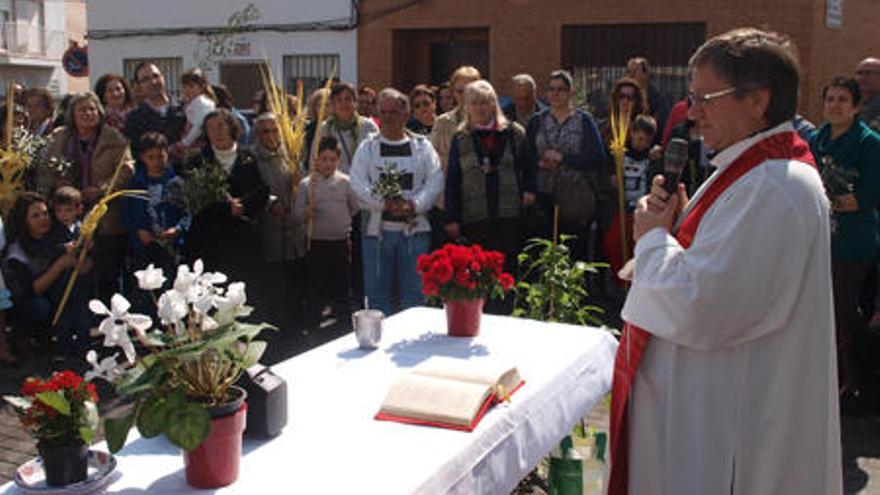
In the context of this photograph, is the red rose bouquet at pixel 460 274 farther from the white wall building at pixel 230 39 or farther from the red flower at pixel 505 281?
the white wall building at pixel 230 39

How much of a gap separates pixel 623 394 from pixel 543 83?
977 cm

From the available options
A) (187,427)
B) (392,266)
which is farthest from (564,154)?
(187,427)

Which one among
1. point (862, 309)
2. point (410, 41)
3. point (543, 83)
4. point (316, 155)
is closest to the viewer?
point (862, 309)

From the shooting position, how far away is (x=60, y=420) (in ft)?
6.31

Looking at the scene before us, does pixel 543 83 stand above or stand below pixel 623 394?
above

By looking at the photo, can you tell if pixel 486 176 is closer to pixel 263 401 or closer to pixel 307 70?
pixel 263 401

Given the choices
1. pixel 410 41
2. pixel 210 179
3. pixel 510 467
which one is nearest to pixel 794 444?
pixel 510 467

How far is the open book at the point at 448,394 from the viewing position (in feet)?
8.12

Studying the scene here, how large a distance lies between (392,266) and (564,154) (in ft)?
5.49

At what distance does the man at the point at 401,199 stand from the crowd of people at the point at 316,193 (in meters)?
0.01

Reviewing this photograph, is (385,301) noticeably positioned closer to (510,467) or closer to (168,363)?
(510,467)

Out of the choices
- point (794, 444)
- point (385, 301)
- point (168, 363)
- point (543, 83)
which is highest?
point (543, 83)

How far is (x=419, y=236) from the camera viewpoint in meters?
6.19

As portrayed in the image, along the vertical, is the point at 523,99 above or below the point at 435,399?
above
